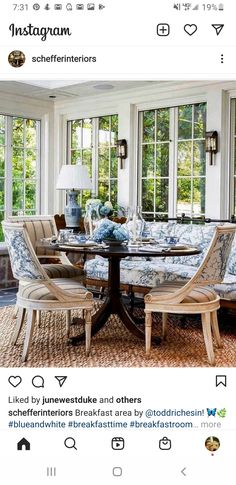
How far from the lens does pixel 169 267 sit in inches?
129

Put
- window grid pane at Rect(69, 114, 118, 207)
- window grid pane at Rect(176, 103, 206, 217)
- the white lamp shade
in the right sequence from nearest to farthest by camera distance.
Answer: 1. window grid pane at Rect(176, 103, 206, 217)
2. the white lamp shade
3. window grid pane at Rect(69, 114, 118, 207)

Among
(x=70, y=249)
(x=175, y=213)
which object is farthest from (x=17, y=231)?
(x=175, y=213)

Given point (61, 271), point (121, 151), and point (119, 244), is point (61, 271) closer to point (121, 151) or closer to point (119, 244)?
→ point (119, 244)

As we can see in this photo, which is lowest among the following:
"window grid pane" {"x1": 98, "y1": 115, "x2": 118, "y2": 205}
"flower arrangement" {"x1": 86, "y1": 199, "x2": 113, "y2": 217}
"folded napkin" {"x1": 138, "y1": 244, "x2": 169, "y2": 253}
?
"folded napkin" {"x1": 138, "y1": 244, "x2": 169, "y2": 253}

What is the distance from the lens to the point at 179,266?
3338 mm

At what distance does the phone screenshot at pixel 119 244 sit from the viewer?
2.10 ft

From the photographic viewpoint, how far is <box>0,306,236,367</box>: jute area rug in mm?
2258
